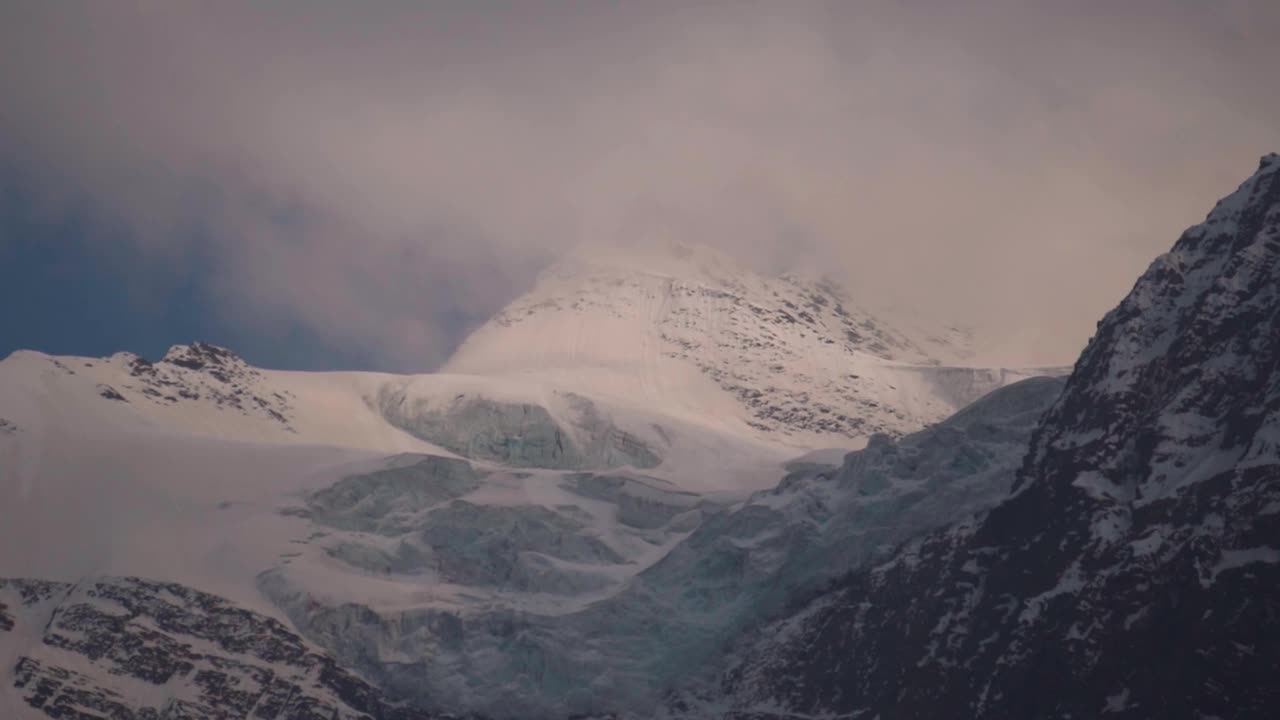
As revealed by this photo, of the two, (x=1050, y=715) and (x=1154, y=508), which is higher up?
(x=1154, y=508)

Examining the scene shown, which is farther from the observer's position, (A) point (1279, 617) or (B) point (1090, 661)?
(B) point (1090, 661)

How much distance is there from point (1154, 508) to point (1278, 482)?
16.9 m

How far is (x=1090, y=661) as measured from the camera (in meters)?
193

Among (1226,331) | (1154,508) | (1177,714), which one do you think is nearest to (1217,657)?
(1177,714)

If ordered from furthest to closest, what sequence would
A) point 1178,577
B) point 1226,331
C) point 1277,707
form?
point 1226,331 → point 1178,577 → point 1277,707

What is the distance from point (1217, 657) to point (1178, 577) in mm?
9951

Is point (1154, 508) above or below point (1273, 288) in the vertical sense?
below

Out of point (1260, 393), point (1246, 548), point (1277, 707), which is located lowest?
point (1277, 707)

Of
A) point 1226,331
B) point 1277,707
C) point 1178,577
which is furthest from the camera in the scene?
point 1226,331

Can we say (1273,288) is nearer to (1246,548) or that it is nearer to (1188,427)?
(1188,427)

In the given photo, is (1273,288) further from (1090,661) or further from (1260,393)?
(1090,661)

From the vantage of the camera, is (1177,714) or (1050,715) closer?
(1177,714)

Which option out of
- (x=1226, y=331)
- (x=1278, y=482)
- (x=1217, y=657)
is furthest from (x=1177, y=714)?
(x=1226, y=331)

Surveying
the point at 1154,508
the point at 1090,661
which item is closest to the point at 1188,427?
the point at 1154,508
